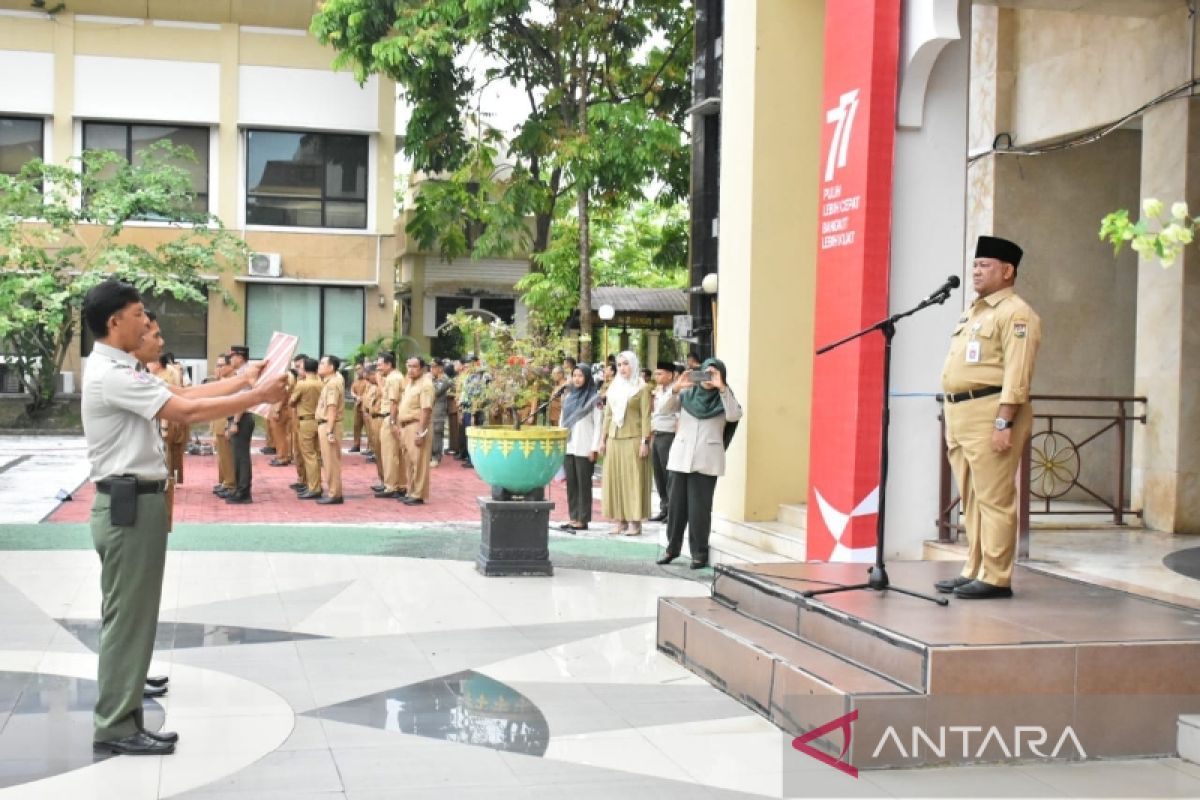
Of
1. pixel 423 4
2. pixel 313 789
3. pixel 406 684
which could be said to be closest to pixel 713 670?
pixel 406 684

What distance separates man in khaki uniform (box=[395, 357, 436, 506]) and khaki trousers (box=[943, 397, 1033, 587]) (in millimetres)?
10329

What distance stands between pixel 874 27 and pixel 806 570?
13.2 ft

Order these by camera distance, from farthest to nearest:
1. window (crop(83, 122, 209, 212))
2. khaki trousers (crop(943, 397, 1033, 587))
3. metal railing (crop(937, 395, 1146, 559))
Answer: window (crop(83, 122, 209, 212)) < metal railing (crop(937, 395, 1146, 559)) < khaki trousers (crop(943, 397, 1033, 587))

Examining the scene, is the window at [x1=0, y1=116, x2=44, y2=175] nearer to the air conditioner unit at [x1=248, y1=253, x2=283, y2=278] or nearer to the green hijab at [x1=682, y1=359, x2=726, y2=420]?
the air conditioner unit at [x1=248, y1=253, x2=283, y2=278]

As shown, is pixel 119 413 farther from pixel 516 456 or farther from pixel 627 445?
pixel 627 445

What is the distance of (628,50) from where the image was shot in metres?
25.8

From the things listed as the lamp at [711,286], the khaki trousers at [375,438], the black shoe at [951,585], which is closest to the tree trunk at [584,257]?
the khaki trousers at [375,438]

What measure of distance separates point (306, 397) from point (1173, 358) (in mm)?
10586

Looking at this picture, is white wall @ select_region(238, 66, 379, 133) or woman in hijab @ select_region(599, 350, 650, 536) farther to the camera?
white wall @ select_region(238, 66, 379, 133)

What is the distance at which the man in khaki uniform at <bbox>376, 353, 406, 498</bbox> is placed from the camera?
57.5 feet

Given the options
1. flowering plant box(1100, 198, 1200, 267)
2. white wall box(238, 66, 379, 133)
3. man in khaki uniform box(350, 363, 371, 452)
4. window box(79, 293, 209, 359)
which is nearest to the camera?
flowering plant box(1100, 198, 1200, 267)

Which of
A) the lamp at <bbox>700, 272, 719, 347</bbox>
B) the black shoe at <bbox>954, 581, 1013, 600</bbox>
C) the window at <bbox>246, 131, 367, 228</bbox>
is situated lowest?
the black shoe at <bbox>954, 581, 1013, 600</bbox>

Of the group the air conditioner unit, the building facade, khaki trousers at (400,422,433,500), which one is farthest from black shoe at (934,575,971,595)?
the air conditioner unit

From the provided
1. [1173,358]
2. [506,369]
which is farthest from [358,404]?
[1173,358]
